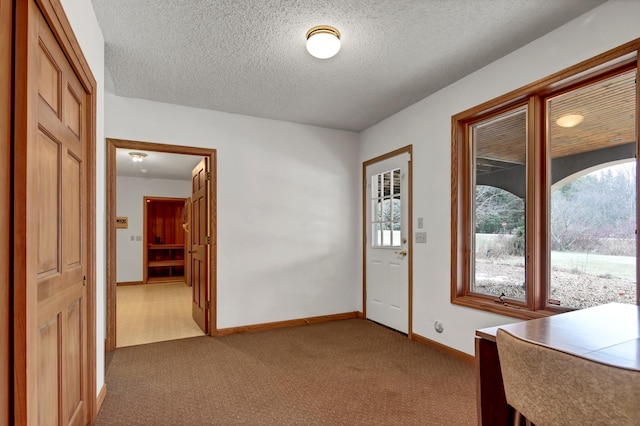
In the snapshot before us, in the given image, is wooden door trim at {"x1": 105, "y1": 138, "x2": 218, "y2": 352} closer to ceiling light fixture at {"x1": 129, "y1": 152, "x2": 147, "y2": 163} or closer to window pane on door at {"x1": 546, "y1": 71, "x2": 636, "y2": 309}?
ceiling light fixture at {"x1": 129, "y1": 152, "x2": 147, "y2": 163}

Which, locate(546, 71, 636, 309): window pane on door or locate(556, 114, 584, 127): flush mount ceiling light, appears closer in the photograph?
locate(546, 71, 636, 309): window pane on door

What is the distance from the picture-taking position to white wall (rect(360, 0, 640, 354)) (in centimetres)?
209

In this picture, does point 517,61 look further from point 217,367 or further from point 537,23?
point 217,367

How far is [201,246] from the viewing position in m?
4.06

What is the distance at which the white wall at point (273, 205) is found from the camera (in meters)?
3.73

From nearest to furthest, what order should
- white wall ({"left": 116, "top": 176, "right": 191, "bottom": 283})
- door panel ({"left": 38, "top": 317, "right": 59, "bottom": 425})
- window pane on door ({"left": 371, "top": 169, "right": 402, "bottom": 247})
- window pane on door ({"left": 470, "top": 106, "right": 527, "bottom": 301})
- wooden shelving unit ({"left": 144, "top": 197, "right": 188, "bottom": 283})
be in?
door panel ({"left": 38, "top": 317, "right": 59, "bottom": 425})
window pane on door ({"left": 470, "top": 106, "right": 527, "bottom": 301})
window pane on door ({"left": 371, "top": 169, "right": 402, "bottom": 247})
white wall ({"left": 116, "top": 176, "right": 191, "bottom": 283})
wooden shelving unit ({"left": 144, "top": 197, "right": 188, "bottom": 283})

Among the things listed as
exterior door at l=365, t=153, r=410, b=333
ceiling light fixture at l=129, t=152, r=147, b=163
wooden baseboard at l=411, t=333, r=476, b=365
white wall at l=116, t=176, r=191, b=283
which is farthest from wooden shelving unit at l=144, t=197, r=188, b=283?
wooden baseboard at l=411, t=333, r=476, b=365

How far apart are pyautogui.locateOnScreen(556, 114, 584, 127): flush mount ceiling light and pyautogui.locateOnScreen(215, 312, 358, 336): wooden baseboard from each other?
125 inches

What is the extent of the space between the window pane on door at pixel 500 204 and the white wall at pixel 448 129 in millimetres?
232

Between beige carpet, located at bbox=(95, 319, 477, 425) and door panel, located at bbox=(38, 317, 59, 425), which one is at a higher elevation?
door panel, located at bbox=(38, 317, 59, 425)

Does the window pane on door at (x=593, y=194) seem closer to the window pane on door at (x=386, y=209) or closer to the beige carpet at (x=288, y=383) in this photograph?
the beige carpet at (x=288, y=383)

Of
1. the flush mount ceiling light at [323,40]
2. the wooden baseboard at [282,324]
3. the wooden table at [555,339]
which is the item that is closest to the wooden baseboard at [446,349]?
the wooden baseboard at [282,324]

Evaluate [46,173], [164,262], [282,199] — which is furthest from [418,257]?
[164,262]

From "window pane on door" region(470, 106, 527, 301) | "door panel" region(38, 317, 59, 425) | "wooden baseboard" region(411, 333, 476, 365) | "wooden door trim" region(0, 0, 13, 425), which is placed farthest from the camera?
"wooden baseboard" region(411, 333, 476, 365)
